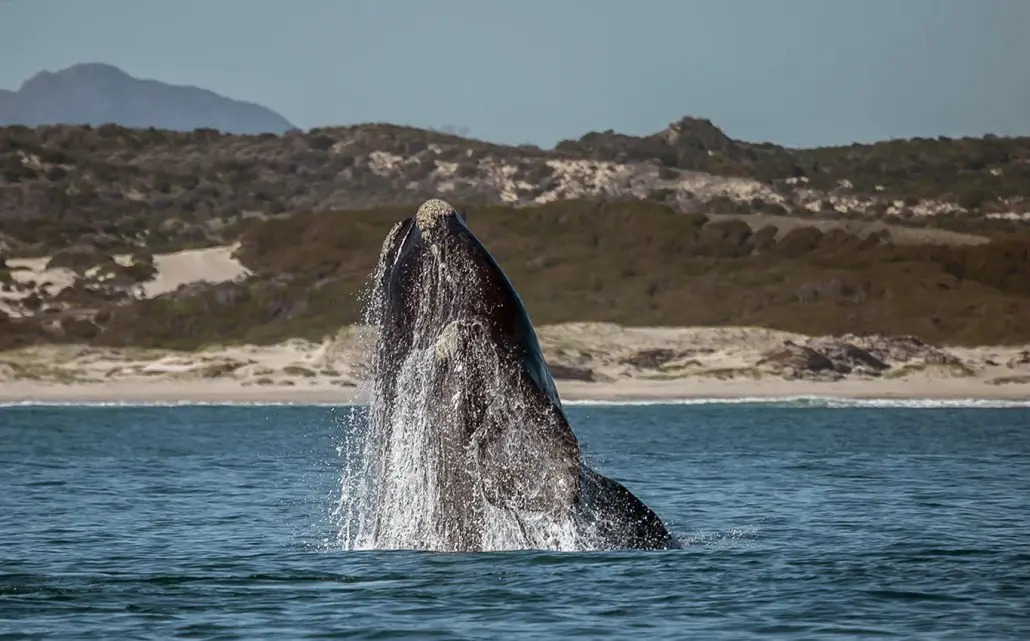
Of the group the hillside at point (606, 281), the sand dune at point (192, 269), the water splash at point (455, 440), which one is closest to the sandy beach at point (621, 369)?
the hillside at point (606, 281)

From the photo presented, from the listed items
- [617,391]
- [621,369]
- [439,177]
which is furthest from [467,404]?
[439,177]

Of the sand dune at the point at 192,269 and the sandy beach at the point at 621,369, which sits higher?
the sand dune at the point at 192,269

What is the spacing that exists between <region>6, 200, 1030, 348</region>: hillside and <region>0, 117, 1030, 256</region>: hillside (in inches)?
325

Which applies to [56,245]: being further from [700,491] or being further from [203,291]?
[700,491]

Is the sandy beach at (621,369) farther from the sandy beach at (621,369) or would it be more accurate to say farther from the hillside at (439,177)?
the hillside at (439,177)

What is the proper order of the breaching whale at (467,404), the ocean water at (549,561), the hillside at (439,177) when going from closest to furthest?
1. the breaching whale at (467,404)
2. the ocean water at (549,561)
3. the hillside at (439,177)

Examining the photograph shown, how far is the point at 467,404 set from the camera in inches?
410

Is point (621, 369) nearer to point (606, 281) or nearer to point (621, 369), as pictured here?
point (621, 369)

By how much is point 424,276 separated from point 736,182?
3234 inches

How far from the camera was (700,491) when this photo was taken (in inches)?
857

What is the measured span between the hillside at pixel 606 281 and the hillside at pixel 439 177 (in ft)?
27.1

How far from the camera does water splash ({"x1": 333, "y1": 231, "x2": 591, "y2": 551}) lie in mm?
10141

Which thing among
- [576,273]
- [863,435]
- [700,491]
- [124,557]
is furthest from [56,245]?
[124,557]

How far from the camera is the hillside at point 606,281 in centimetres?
5281
